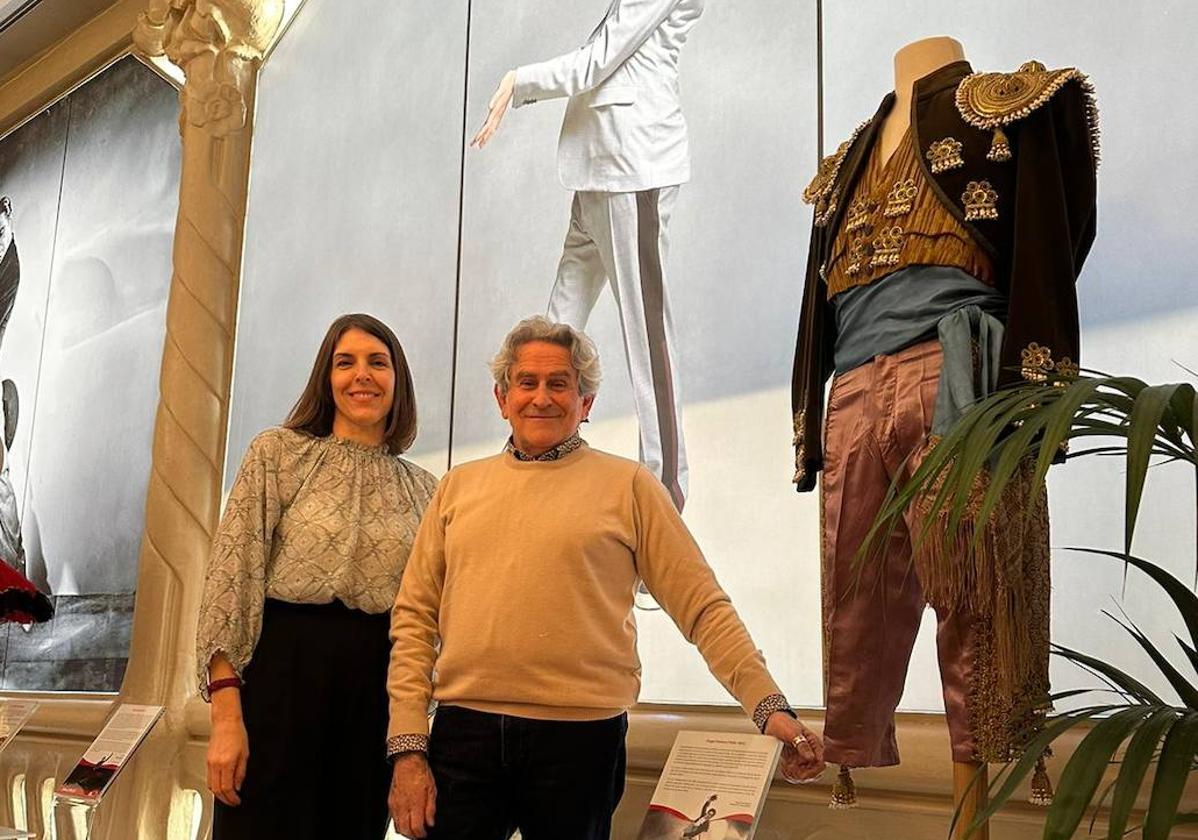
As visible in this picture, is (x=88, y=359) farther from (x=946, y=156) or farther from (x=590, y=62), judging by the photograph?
(x=946, y=156)

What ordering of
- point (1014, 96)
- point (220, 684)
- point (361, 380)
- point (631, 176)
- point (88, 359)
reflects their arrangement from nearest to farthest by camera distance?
point (1014, 96)
point (220, 684)
point (361, 380)
point (631, 176)
point (88, 359)

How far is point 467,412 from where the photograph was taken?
16.7 ft

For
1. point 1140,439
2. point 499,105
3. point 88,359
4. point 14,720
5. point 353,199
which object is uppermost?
point 499,105

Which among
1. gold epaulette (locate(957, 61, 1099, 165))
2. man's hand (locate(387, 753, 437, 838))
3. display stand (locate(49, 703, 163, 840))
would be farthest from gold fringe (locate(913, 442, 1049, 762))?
display stand (locate(49, 703, 163, 840))

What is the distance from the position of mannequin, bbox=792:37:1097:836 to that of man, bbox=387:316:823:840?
0.86 ft

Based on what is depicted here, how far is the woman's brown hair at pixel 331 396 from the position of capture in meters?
3.19

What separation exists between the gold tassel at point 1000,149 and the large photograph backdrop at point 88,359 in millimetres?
5209

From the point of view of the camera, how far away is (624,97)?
15.5ft

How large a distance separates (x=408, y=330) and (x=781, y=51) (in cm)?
188

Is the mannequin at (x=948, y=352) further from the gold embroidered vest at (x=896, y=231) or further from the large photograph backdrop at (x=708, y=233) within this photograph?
the large photograph backdrop at (x=708, y=233)

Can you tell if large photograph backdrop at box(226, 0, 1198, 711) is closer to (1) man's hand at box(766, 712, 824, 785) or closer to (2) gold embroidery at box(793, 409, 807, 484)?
(2) gold embroidery at box(793, 409, 807, 484)

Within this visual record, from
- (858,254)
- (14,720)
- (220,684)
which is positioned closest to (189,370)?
(14,720)

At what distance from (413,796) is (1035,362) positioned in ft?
4.53

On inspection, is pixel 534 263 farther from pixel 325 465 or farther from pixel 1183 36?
pixel 1183 36
